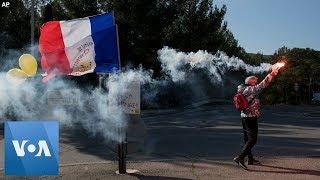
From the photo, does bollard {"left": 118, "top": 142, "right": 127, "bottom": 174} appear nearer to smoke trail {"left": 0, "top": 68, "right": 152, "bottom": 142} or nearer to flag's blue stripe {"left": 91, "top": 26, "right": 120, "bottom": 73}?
flag's blue stripe {"left": 91, "top": 26, "right": 120, "bottom": 73}

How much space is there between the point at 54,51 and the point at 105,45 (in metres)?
0.89

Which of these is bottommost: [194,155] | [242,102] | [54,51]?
[194,155]

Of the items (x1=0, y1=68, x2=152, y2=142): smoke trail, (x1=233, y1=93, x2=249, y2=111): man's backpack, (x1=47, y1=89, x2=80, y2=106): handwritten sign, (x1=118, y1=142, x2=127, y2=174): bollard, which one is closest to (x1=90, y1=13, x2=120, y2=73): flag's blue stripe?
(x1=118, y1=142, x2=127, y2=174): bollard

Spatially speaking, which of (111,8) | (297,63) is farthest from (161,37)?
(297,63)

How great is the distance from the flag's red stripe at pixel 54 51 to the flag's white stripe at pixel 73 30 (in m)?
0.08

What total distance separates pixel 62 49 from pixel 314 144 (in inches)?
283

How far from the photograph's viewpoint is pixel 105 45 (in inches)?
346

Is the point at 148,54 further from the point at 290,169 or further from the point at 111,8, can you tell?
the point at 290,169

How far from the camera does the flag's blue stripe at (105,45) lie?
8.73m

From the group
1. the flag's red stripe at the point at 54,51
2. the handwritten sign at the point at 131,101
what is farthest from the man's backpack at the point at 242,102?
the flag's red stripe at the point at 54,51

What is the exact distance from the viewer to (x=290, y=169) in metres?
9.32

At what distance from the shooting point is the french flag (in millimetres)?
8750

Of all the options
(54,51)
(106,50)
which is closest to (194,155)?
(106,50)

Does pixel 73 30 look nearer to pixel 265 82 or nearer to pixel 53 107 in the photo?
pixel 265 82
